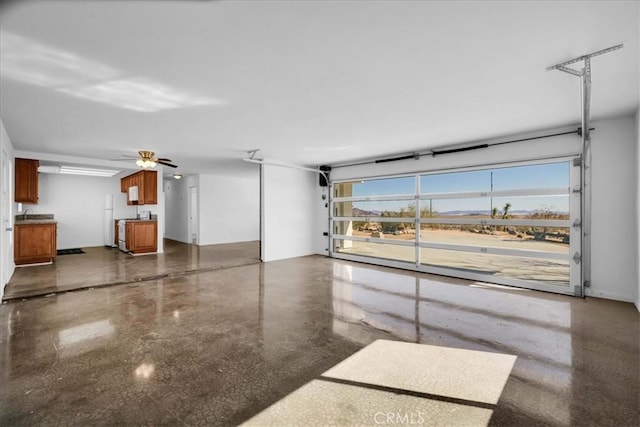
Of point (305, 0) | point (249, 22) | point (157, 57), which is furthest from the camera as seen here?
point (157, 57)

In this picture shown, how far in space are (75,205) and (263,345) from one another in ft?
31.0

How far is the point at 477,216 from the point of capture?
551 centimetres

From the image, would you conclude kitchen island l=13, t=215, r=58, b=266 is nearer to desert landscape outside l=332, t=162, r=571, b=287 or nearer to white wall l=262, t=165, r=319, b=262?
white wall l=262, t=165, r=319, b=262

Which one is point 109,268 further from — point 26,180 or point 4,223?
point 26,180

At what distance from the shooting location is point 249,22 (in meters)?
1.89

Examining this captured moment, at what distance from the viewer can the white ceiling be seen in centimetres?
181

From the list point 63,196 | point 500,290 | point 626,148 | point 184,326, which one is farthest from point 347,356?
point 63,196

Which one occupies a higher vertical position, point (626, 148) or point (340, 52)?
point (340, 52)

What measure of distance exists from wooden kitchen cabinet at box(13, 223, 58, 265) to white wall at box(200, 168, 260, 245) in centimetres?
375

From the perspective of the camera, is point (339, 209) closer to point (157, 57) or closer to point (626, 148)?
point (626, 148)

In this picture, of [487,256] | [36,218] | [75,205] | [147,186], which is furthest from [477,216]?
[75,205]

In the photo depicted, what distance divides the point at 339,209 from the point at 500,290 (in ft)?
14.0

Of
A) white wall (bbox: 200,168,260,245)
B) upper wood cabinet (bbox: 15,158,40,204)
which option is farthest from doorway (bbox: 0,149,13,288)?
white wall (bbox: 200,168,260,245)

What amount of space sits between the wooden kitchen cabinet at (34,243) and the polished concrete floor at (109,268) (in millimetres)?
261
